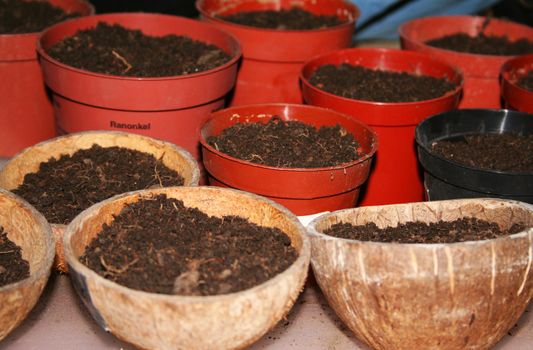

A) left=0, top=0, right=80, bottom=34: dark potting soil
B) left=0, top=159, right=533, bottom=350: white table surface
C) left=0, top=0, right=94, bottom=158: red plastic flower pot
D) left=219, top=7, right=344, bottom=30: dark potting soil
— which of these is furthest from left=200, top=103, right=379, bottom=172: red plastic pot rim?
left=0, top=0, right=80, bottom=34: dark potting soil

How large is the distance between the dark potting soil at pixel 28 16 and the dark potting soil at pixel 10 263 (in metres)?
1.20

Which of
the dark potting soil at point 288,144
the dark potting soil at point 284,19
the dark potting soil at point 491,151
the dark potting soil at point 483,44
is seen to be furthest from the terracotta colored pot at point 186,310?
the dark potting soil at point 483,44

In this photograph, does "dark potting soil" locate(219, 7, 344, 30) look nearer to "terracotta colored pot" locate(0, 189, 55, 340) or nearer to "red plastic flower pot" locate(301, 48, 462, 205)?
"red plastic flower pot" locate(301, 48, 462, 205)

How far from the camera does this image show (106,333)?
6.18 feet

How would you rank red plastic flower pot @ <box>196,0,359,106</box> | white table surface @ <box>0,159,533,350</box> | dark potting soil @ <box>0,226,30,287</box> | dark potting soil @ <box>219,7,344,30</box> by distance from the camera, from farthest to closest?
dark potting soil @ <box>219,7,344,30</box>, red plastic flower pot @ <box>196,0,359,106</box>, white table surface @ <box>0,159,533,350</box>, dark potting soil @ <box>0,226,30,287</box>

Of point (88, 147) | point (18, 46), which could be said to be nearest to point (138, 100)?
point (88, 147)

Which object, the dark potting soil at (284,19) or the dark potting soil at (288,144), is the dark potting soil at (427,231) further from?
the dark potting soil at (284,19)

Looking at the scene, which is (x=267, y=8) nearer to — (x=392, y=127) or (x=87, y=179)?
(x=392, y=127)

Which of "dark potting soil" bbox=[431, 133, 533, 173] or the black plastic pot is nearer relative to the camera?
the black plastic pot

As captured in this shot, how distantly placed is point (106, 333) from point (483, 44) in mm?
2108

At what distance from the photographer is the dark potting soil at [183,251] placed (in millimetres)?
1553

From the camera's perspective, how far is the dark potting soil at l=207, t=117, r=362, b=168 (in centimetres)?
213

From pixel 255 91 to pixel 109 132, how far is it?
806 millimetres

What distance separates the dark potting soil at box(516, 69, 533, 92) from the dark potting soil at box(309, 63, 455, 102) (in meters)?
0.27
